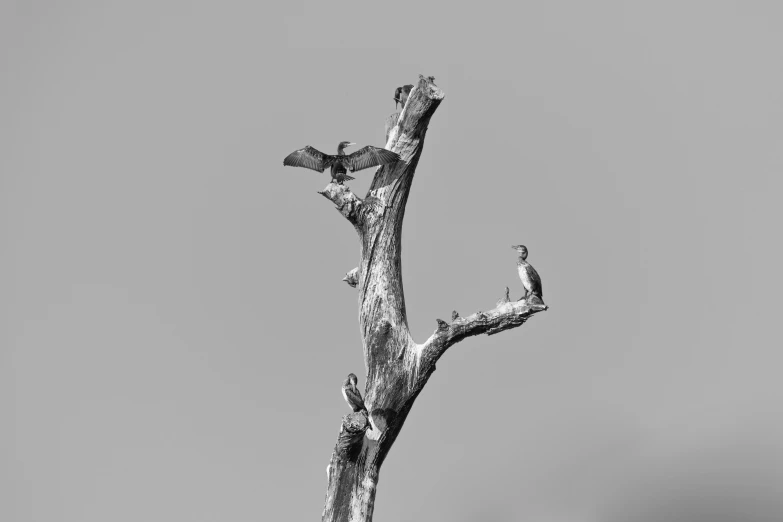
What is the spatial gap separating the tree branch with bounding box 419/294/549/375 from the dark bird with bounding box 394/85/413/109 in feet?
7.76

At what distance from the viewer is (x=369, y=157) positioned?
1058 centimetres

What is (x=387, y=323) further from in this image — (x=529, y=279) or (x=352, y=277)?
(x=529, y=279)

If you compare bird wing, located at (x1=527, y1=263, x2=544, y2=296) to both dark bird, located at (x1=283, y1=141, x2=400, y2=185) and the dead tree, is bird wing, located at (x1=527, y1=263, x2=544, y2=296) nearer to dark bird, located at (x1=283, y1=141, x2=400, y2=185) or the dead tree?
the dead tree

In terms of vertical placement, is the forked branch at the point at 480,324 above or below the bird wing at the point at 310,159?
below

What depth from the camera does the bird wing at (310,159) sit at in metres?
10.7

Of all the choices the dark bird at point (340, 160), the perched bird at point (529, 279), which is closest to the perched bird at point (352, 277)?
the dark bird at point (340, 160)

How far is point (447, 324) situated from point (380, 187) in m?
1.59

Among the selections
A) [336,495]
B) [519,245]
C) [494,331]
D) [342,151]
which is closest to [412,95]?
[342,151]

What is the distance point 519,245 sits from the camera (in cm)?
1073

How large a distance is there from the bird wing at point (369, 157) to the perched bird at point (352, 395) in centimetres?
210

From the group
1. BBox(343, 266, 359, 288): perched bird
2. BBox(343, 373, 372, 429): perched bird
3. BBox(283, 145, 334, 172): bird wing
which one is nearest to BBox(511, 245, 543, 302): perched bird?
BBox(343, 266, 359, 288): perched bird

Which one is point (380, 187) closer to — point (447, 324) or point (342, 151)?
point (342, 151)

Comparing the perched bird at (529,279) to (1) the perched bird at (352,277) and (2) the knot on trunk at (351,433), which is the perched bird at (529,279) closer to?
(1) the perched bird at (352,277)

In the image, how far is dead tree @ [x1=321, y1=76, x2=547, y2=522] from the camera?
10.4 m
